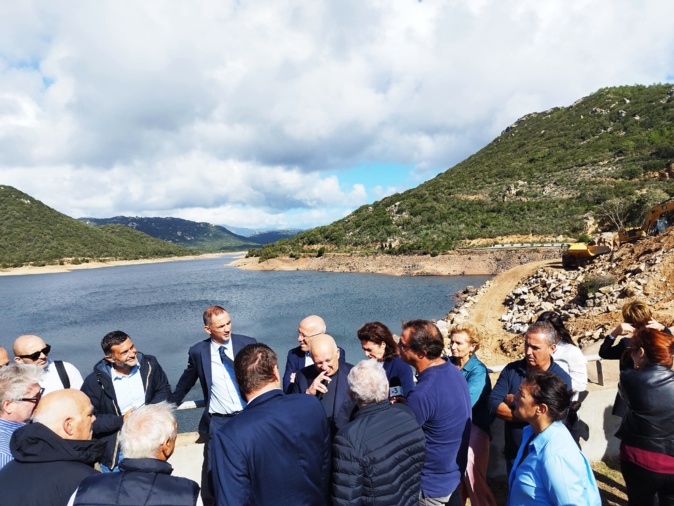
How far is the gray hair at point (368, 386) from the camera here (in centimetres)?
217

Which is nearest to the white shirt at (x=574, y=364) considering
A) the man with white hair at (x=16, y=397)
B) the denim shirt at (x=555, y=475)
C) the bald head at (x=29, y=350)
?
the denim shirt at (x=555, y=475)

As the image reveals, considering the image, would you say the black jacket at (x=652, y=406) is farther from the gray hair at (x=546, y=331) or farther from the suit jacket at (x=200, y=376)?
the suit jacket at (x=200, y=376)

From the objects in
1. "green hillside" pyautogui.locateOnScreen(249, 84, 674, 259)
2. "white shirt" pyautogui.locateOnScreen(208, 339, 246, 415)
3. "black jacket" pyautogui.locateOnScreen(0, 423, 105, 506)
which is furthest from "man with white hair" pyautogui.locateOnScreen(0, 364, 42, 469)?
"green hillside" pyautogui.locateOnScreen(249, 84, 674, 259)

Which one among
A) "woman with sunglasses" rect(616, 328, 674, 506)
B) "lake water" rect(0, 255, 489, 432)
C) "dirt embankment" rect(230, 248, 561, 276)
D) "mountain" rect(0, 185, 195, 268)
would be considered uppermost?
"mountain" rect(0, 185, 195, 268)

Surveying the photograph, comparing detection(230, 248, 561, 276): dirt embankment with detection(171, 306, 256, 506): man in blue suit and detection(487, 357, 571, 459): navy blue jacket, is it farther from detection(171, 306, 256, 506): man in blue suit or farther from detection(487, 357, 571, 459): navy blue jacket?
detection(171, 306, 256, 506): man in blue suit

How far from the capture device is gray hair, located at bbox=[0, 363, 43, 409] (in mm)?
2443

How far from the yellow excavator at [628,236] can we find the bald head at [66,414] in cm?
2714

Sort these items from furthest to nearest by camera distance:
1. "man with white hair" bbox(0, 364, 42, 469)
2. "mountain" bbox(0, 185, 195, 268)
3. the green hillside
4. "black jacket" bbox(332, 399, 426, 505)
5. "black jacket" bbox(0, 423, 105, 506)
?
1. "mountain" bbox(0, 185, 195, 268)
2. the green hillside
3. "man with white hair" bbox(0, 364, 42, 469)
4. "black jacket" bbox(332, 399, 426, 505)
5. "black jacket" bbox(0, 423, 105, 506)

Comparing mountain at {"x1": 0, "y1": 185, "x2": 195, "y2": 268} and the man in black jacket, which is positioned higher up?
mountain at {"x1": 0, "y1": 185, "x2": 195, "y2": 268}

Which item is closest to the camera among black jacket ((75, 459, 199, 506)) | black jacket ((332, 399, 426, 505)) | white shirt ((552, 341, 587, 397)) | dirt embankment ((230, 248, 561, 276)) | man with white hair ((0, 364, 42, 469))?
black jacket ((75, 459, 199, 506))

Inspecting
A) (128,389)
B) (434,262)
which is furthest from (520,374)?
(434,262)

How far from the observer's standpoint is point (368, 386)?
7.13ft

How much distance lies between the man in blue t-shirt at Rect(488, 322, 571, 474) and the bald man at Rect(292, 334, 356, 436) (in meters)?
1.08

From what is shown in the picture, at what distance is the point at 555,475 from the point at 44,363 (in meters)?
3.84
